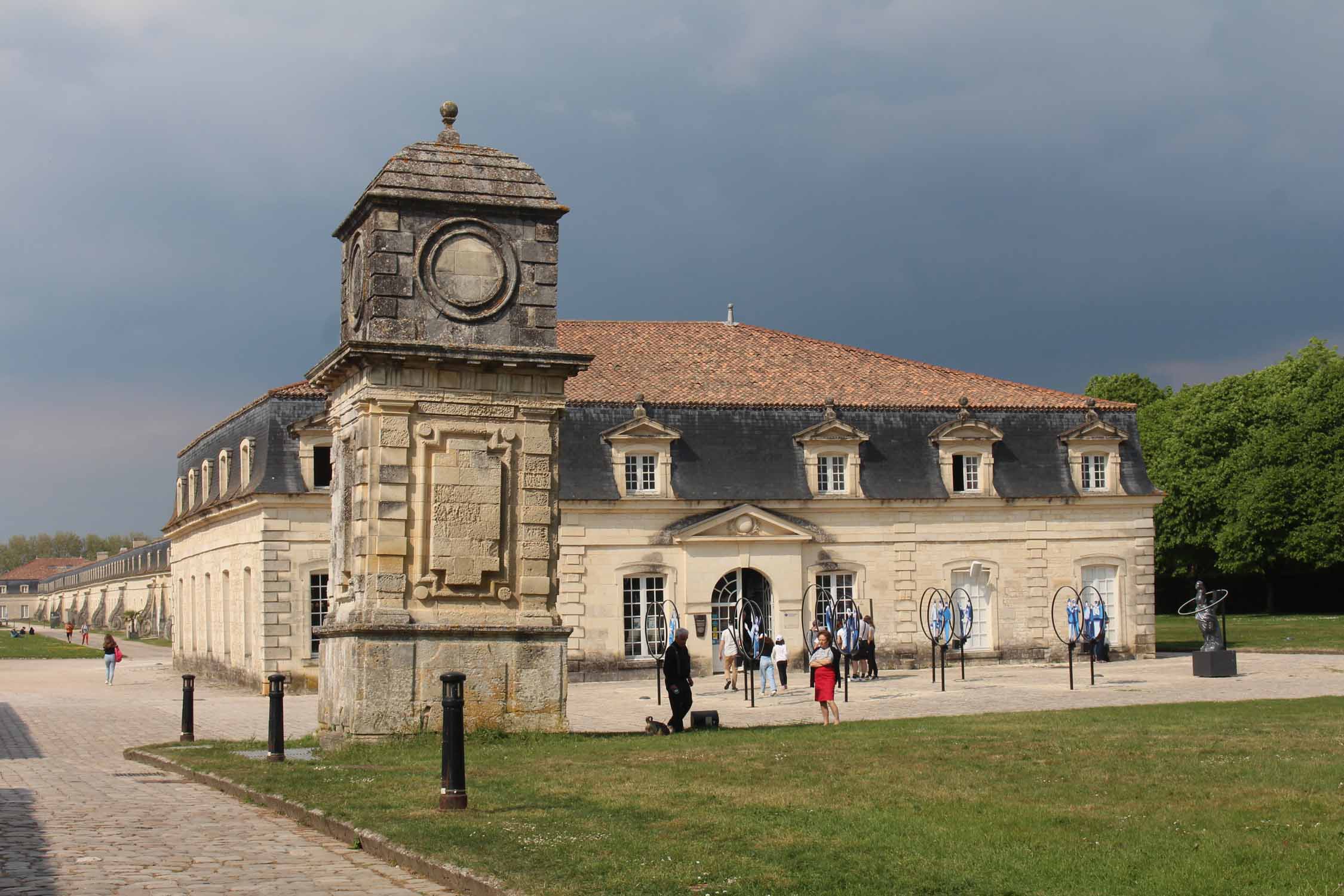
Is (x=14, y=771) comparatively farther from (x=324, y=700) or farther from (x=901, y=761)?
(x=901, y=761)

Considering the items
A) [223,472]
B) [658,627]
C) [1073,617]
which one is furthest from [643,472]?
[223,472]

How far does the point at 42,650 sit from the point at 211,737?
46.1 meters

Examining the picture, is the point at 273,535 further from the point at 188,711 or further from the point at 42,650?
the point at 42,650

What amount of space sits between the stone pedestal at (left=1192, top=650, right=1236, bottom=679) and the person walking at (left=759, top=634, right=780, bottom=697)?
7.73m

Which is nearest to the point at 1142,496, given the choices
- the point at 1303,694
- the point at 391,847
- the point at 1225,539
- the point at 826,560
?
the point at 826,560

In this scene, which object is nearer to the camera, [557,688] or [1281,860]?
[1281,860]

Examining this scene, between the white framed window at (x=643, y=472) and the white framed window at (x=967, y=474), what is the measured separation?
7224 mm

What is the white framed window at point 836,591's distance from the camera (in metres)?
33.2

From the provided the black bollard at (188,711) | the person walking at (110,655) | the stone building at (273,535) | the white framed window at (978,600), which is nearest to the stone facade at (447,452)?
the black bollard at (188,711)

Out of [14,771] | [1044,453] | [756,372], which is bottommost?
[14,771]

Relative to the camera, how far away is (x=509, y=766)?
41.1 ft

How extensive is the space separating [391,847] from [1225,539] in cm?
4906

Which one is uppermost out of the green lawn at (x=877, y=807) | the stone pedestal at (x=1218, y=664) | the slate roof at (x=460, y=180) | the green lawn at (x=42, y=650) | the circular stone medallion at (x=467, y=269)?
the slate roof at (x=460, y=180)

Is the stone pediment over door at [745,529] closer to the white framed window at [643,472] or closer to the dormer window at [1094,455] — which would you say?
the white framed window at [643,472]
